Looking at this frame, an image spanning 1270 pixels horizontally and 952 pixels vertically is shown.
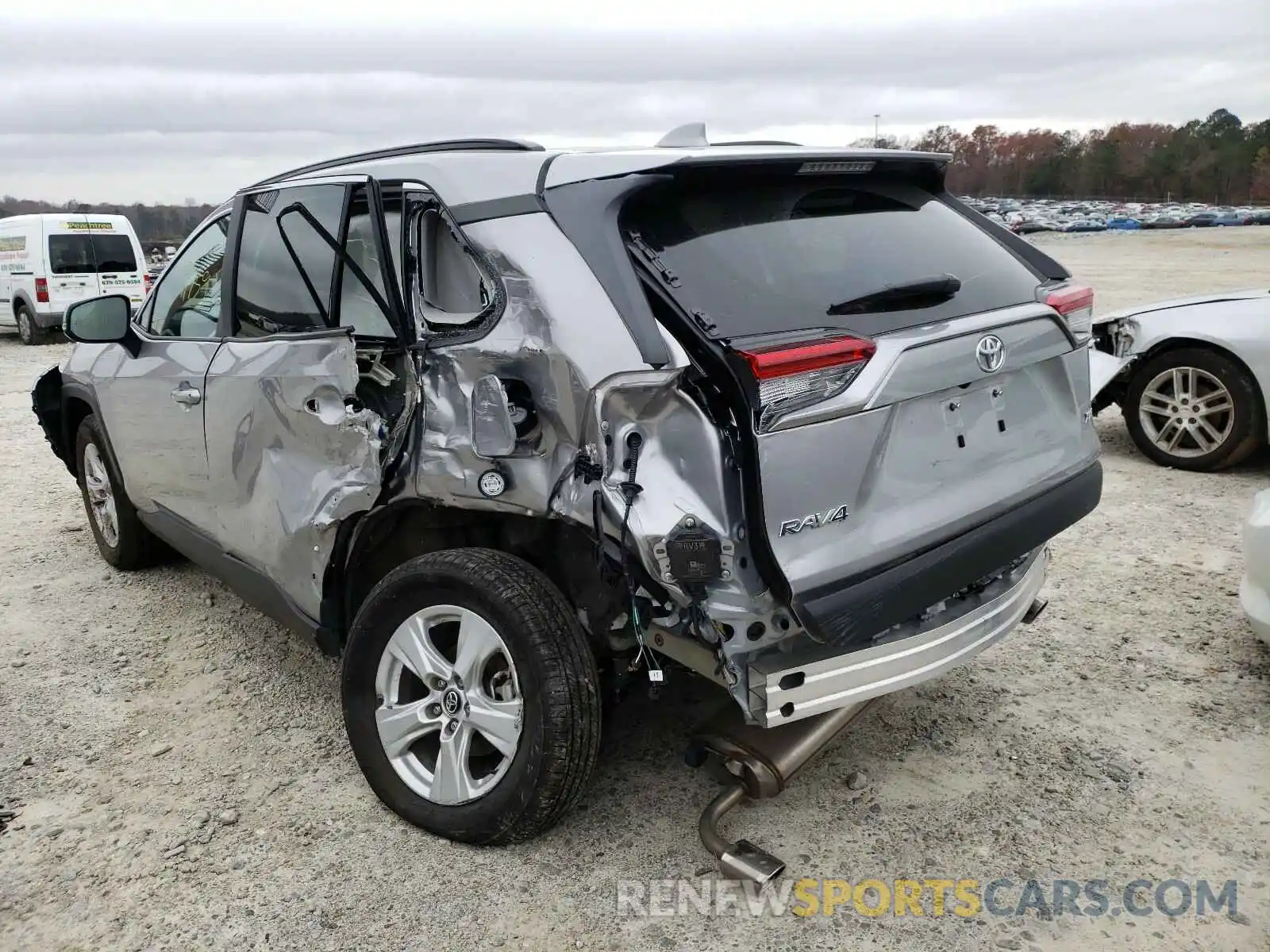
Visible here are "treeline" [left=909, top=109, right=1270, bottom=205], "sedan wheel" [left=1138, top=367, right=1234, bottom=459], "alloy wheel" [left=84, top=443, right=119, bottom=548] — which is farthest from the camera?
"treeline" [left=909, top=109, right=1270, bottom=205]

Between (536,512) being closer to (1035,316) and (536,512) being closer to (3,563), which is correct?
(1035,316)

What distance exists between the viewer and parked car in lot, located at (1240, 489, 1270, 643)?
361cm

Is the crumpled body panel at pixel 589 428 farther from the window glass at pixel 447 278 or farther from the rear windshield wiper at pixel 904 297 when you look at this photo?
the rear windshield wiper at pixel 904 297

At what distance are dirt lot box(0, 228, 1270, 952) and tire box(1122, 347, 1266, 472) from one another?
1832mm

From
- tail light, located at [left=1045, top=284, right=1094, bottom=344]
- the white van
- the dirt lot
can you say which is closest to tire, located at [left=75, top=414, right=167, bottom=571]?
the dirt lot

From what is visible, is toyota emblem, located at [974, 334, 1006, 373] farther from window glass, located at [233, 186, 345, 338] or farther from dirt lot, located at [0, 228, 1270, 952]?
window glass, located at [233, 186, 345, 338]

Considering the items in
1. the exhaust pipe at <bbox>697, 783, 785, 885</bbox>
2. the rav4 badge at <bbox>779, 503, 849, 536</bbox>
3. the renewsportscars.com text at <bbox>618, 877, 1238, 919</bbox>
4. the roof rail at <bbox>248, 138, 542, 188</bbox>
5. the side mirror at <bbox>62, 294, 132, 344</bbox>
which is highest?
the roof rail at <bbox>248, 138, 542, 188</bbox>

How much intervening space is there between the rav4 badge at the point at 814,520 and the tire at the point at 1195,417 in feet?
15.8

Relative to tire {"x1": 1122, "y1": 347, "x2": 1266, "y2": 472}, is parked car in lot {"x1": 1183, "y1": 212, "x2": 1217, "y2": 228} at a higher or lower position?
lower

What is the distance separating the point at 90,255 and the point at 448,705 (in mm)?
17110

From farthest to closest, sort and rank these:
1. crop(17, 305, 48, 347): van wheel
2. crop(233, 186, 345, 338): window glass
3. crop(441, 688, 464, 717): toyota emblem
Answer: crop(17, 305, 48, 347): van wheel
crop(233, 186, 345, 338): window glass
crop(441, 688, 464, 717): toyota emblem

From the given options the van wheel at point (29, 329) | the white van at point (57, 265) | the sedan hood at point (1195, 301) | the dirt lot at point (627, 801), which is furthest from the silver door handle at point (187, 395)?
the van wheel at point (29, 329)

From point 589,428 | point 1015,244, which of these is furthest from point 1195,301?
point 589,428

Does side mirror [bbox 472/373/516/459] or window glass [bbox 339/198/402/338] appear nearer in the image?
side mirror [bbox 472/373/516/459]
